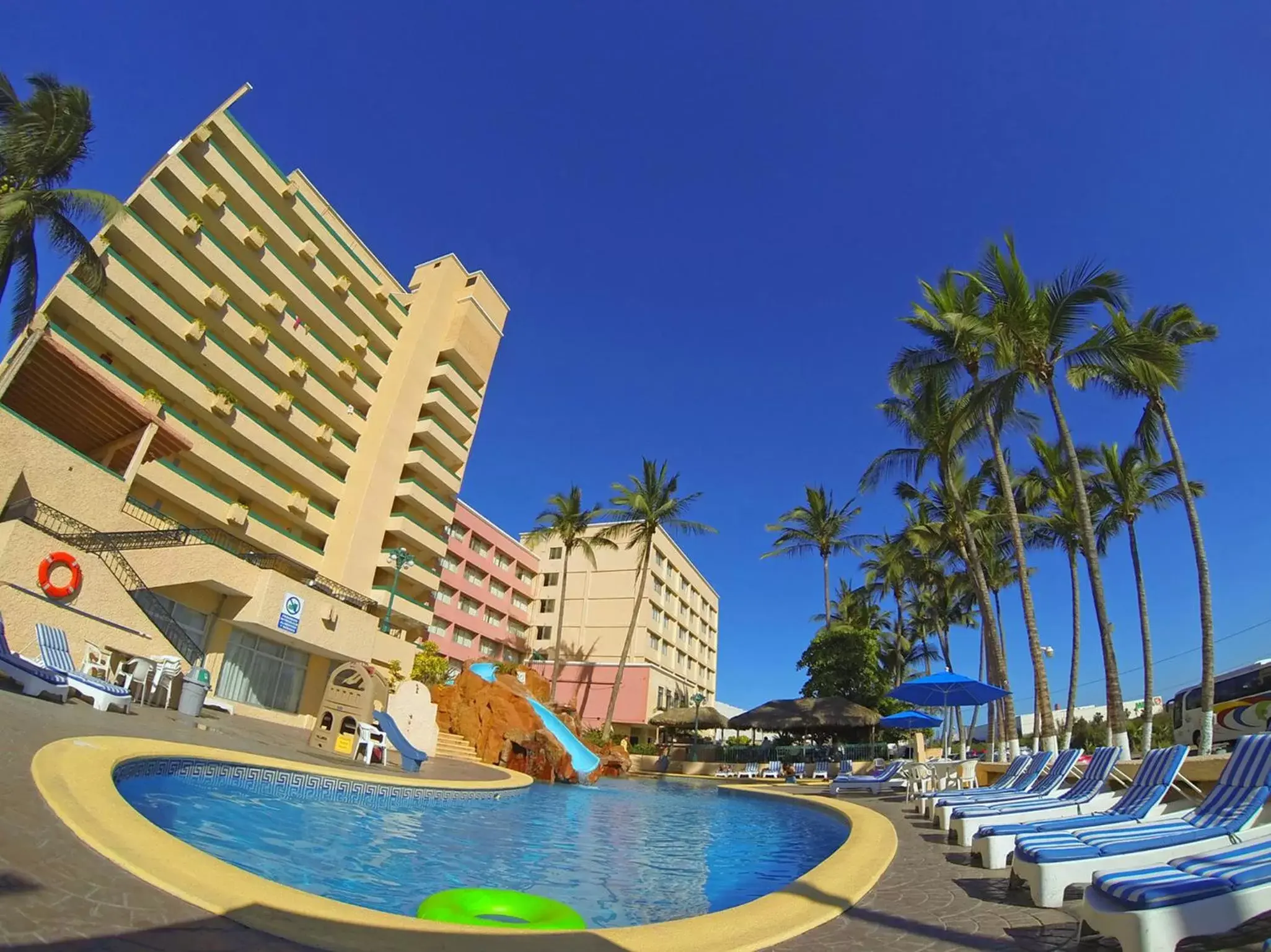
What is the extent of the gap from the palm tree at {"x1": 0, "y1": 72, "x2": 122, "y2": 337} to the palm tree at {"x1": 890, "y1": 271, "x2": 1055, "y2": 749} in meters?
21.8

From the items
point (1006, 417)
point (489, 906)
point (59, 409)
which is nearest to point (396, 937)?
point (489, 906)

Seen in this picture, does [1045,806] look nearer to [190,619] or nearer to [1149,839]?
[1149,839]

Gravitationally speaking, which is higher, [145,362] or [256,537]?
[145,362]

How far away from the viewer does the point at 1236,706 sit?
66.4ft

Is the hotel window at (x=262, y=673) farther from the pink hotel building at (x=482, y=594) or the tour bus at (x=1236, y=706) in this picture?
the tour bus at (x=1236, y=706)

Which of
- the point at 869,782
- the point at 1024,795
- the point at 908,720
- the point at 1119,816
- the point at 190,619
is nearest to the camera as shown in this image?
the point at 1119,816

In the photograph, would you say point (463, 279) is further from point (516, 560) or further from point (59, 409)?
point (59, 409)

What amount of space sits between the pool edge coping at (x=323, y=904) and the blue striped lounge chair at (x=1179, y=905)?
1.68 meters

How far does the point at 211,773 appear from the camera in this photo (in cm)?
912

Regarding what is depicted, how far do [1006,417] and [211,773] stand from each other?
20008 mm

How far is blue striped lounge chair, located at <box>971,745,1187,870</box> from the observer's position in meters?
6.06

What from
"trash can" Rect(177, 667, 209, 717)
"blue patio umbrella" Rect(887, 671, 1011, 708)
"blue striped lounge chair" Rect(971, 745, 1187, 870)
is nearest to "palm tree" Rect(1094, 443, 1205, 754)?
"blue patio umbrella" Rect(887, 671, 1011, 708)

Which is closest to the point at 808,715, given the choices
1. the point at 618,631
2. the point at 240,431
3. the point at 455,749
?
the point at 455,749

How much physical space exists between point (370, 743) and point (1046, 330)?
61.1 ft
